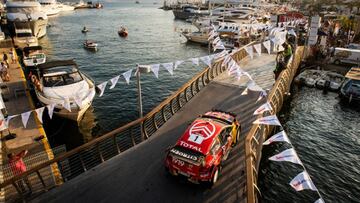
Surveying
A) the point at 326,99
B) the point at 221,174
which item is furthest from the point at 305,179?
the point at 326,99

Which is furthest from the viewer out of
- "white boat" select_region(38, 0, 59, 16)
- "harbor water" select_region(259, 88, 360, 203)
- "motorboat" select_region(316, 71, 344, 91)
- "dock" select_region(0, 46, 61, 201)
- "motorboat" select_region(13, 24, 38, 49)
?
"white boat" select_region(38, 0, 59, 16)

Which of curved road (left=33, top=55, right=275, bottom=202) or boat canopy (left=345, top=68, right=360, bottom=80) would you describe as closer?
curved road (left=33, top=55, right=275, bottom=202)

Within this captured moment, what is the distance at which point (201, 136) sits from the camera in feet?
35.7

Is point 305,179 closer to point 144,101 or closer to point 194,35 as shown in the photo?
point 144,101

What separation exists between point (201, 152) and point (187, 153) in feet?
1.86

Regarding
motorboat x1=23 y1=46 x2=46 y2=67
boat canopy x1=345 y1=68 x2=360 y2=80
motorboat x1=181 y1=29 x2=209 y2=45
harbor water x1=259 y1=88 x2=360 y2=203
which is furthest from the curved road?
motorboat x1=181 y1=29 x2=209 y2=45

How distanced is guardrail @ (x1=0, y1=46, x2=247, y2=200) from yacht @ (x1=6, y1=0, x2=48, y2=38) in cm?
4713

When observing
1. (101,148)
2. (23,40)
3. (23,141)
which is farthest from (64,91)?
(23,40)

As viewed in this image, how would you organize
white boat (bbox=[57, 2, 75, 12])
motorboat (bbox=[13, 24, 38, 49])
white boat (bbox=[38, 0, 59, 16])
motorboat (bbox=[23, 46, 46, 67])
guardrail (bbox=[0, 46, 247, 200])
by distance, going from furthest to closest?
white boat (bbox=[57, 2, 75, 12]) < white boat (bbox=[38, 0, 59, 16]) < motorboat (bbox=[13, 24, 38, 49]) < motorboat (bbox=[23, 46, 46, 67]) < guardrail (bbox=[0, 46, 247, 200])

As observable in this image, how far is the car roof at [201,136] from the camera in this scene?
34.2ft

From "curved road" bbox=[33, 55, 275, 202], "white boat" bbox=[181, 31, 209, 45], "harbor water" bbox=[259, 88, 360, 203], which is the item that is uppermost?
"white boat" bbox=[181, 31, 209, 45]

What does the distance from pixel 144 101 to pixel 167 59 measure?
746 inches

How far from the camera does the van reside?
3488 centimetres

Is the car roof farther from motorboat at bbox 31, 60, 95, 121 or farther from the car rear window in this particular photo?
motorboat at bbox 31, 60, 95, 121
